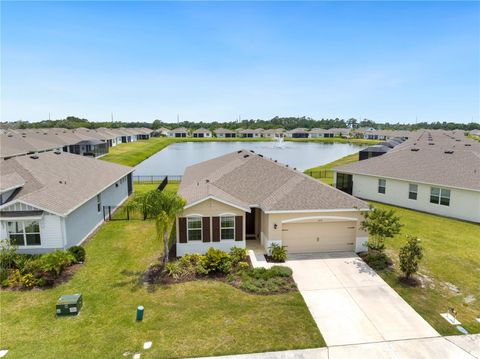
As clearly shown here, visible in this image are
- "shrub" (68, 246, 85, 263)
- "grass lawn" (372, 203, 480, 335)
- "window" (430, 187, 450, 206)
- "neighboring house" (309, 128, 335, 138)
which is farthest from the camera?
"neighboring house" (309, 128, 335, 138)

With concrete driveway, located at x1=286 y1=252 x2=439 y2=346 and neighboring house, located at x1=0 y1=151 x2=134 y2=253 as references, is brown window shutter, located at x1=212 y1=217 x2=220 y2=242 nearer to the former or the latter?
concrete driveway, located at x1=286 y1=252 x2=439 y2=346

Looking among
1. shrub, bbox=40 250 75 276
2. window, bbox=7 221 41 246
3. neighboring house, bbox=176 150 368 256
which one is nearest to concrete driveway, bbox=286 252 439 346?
neighboring house, bbox=176 150 368 256

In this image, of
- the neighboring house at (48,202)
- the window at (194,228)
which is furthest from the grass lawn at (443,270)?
the neighboring house at (48,202)

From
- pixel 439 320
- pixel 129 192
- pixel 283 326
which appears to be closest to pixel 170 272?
pixel 283 326

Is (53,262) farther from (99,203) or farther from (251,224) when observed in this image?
(251,224)

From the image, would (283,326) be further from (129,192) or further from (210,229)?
(129,192)
